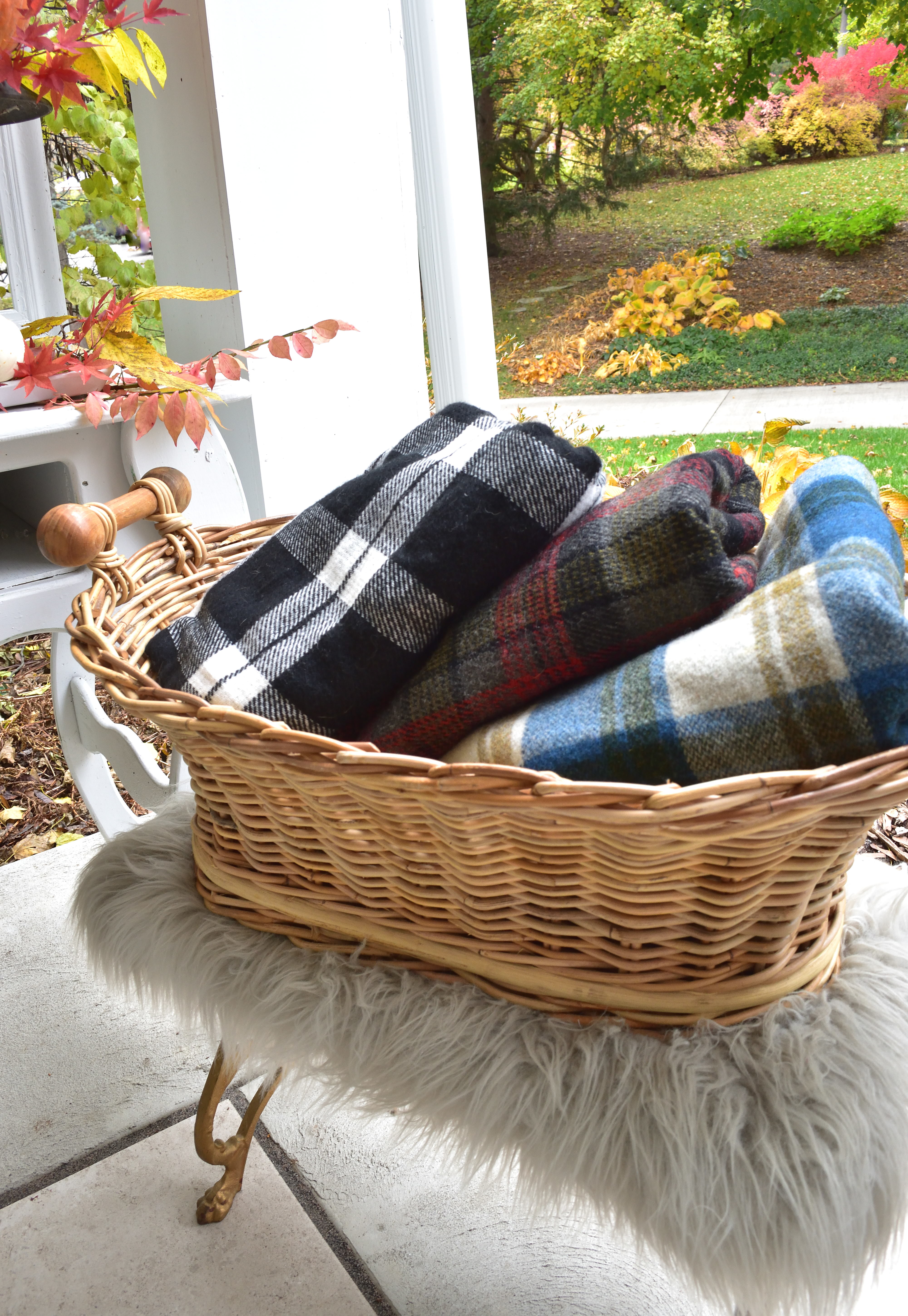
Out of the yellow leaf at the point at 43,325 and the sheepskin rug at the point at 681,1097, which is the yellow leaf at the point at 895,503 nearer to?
the sheepskin rug at the point at 681,1097

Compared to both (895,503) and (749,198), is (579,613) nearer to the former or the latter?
(895,503)

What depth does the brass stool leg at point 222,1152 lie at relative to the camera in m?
0.87

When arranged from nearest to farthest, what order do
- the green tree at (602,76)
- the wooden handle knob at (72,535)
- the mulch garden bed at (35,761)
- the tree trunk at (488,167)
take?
the wooden handle knob at (72,535)
the mulch garden bed at (35,761)
the green tree at (602,76)
the tree trunk at (488,167)

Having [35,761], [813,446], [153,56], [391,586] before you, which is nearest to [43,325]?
[153,56]

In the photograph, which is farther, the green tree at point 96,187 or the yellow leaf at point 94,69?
the green tree at point 96,187

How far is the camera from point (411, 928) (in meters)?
0.61

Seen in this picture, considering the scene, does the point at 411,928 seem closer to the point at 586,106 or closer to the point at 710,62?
the point at 710,62

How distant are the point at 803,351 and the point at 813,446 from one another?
0.81ft

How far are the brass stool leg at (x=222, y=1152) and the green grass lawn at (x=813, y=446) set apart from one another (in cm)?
138

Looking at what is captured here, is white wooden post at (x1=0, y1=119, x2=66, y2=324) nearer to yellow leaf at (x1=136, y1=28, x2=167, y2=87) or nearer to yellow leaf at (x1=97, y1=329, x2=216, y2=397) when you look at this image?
yellow leaf at (x1=136, y1=28, x2=167, y2=87)

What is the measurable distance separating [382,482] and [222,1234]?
68 cm

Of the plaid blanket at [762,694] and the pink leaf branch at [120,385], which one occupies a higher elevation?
the pink leaf branch at [120,385]

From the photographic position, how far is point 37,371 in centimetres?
98

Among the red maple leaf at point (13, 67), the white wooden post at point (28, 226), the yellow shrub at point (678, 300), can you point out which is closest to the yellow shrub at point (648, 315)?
the yellow shrub at point (678, 300)
